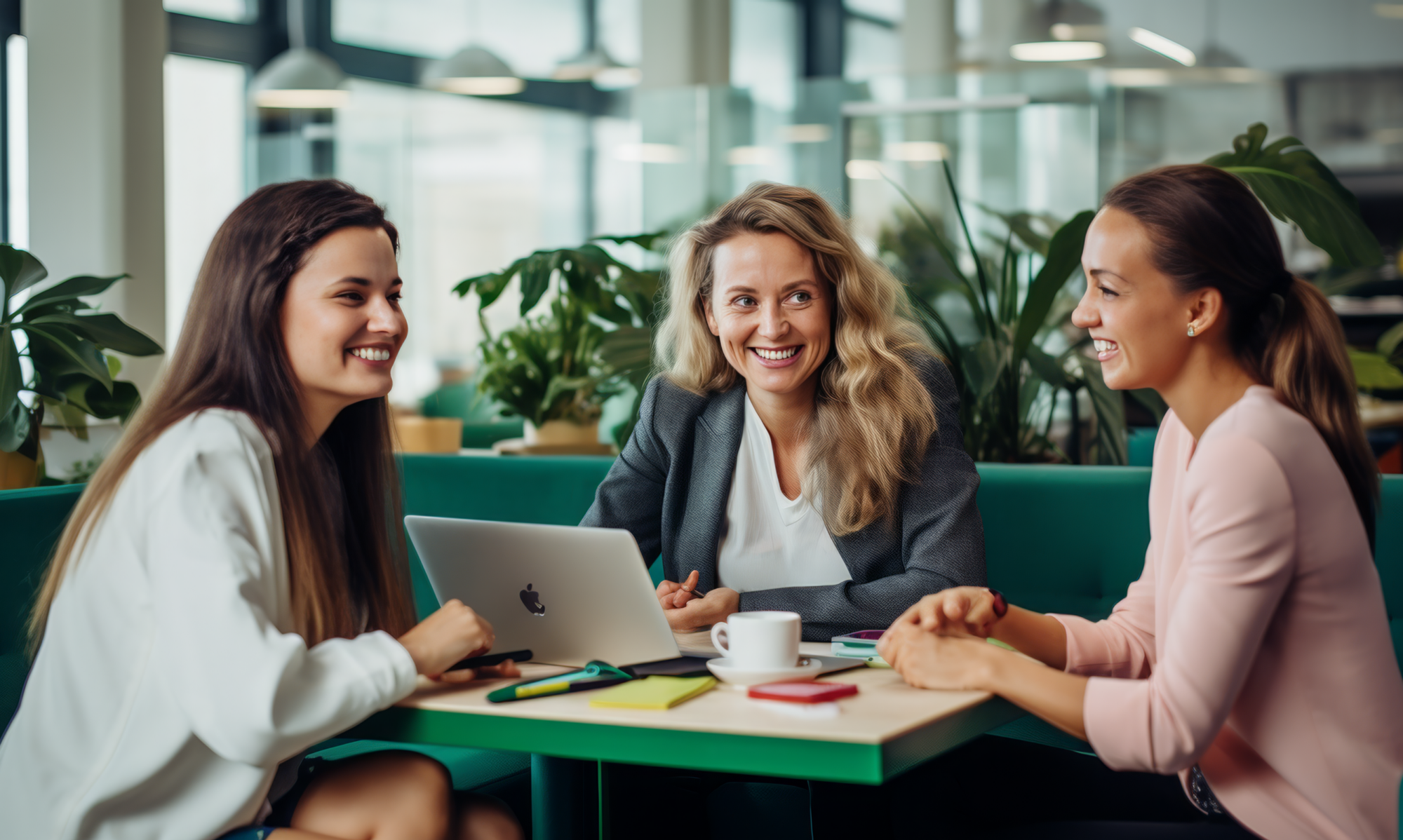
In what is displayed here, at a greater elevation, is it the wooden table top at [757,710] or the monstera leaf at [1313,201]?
the monstera leaf at [1313,201]

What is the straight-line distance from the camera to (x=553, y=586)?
1352mm

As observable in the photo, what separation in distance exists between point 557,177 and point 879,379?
215 inches

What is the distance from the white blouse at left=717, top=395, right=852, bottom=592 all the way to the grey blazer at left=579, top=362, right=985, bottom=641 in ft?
0.06

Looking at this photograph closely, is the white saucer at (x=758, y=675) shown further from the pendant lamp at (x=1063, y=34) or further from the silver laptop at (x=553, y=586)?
the pendant lamp at (x=1063, y=34)

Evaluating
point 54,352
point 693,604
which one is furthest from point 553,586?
point 54,352

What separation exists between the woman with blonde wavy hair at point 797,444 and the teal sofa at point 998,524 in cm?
36

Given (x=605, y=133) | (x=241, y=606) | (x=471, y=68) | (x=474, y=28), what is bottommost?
(x=241, y=606)

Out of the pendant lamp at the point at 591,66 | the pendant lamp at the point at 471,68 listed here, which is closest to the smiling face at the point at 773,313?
the pendant lamp at the point at 471,68

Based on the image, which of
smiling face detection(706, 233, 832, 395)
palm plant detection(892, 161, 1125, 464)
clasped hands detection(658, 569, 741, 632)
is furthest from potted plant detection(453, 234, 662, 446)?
clasped hands detection(658, 569, 741, 632)

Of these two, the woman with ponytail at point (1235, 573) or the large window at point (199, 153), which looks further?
the large window at point (199, 153)

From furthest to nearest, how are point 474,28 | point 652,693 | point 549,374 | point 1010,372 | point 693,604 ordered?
point 474,28, point 549,374, point 1010,372, point 693,604, point 652,693

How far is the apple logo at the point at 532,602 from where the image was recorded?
54.1 inches

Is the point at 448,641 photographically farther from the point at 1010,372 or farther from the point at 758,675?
the point at 1010,372

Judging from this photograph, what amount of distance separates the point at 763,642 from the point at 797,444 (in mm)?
660
